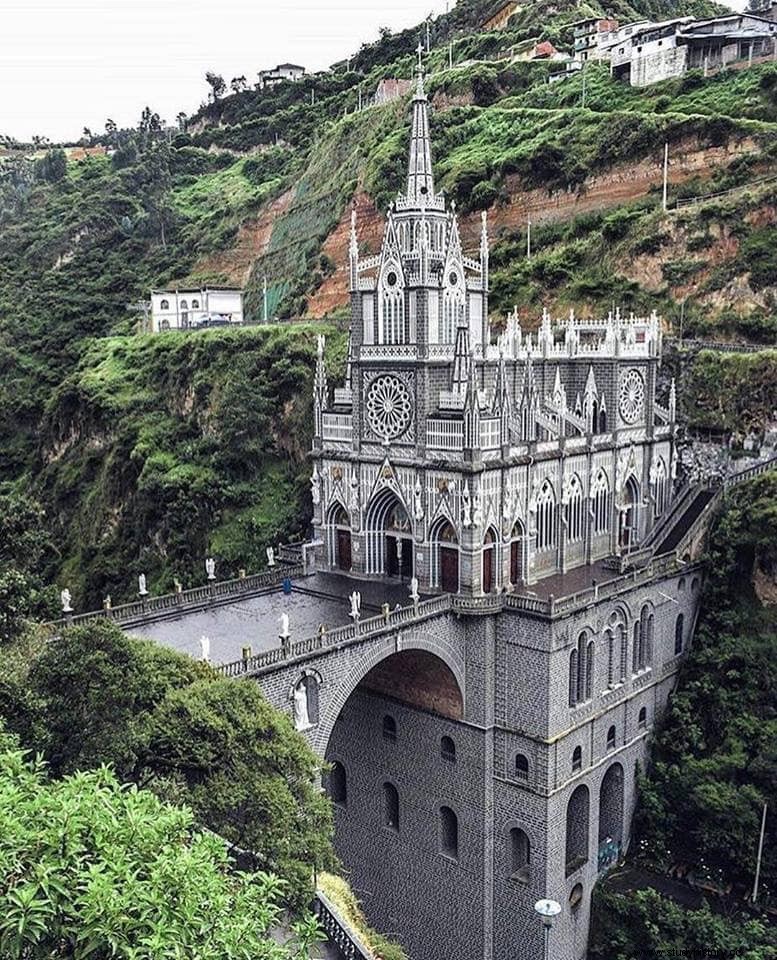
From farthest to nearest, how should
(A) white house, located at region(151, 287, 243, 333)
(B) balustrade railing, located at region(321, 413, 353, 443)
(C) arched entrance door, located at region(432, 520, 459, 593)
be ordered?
(A) white house, located at region(151, 287, 243, 333)
(B) balustrade railing, located at region(321, 413, 353, 443)
(C) arched entrance door, located at region(432, 520, 459, 593)

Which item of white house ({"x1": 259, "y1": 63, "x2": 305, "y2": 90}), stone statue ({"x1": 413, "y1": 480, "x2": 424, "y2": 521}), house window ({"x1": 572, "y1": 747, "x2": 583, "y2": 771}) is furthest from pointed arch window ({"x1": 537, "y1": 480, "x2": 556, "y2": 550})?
white house ({"x1": 259, "y1": 63, "x2": 305, "y2": 90})

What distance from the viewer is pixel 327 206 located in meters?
88.0

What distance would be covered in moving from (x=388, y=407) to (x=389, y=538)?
17.7 ft

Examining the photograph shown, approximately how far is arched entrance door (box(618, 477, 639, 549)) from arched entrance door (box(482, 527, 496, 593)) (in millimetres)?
10049

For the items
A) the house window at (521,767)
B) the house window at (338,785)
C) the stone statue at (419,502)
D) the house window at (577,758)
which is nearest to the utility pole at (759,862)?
the house window at (577,758)

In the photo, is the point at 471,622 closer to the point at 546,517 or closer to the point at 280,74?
the point at 546,517

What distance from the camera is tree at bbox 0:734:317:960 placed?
11023mm

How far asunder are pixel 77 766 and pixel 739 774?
27.0 metres

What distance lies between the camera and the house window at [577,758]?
33.8 meters

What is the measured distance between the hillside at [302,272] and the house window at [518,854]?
24.7 metres

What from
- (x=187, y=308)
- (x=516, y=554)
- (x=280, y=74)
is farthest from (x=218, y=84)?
(x=516, y=554)

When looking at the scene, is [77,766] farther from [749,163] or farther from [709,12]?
[709,12]

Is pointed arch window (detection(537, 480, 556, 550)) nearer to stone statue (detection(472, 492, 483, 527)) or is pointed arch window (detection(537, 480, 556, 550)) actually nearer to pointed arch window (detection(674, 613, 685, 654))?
stone statue (detection(472, 492, 483, 527))

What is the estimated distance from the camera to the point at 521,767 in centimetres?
3309
